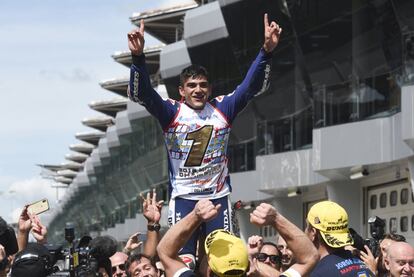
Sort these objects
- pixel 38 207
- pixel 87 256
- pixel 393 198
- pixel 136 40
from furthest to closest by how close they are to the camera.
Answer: pixel 393 198 < pixel 38 207 < pixel 87 256 < pixel 136 40

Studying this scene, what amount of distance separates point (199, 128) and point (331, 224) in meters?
2.52

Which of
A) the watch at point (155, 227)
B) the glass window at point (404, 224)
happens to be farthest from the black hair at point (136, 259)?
the glass window at point (404, 224)

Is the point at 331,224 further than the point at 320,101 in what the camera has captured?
No

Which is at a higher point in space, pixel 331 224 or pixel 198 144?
pixel 198 144

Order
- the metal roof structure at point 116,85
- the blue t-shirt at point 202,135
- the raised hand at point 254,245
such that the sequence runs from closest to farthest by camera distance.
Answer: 1. the blue t-shirt at point 202,135
2. the raised hand at point 254,245
3. the metal roof structure at point 116,85

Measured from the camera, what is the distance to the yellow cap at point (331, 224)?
8578mm

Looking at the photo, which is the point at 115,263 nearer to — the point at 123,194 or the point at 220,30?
the point at 220,30

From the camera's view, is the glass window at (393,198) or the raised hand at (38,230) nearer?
the raised hand at (38,230)

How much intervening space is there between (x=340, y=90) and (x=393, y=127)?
2.53 meters

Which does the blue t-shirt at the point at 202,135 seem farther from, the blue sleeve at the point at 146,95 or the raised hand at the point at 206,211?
the raised hand at the point at 206,211

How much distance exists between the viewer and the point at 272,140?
34.6 metres

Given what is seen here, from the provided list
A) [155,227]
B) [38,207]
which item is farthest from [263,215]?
[38,207]

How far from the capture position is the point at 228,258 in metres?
7.79

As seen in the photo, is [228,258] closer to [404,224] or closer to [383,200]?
[404,224]
